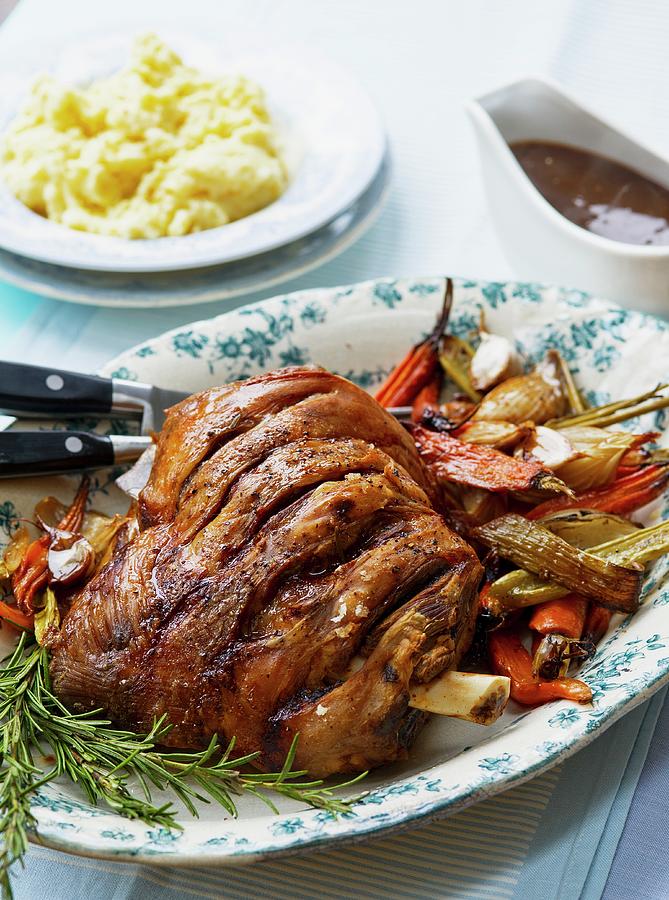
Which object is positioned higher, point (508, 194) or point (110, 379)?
point (508, 194)

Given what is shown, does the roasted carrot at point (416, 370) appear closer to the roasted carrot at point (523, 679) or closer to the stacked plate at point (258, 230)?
the stacked plate at point (258, 230)

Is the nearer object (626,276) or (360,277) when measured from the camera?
(626,276)

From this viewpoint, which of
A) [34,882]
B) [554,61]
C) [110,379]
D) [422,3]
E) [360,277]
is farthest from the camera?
[422,3]

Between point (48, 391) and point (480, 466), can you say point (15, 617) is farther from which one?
point (480, 466)

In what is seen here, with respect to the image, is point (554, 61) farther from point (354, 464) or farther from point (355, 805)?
point (355, 805)

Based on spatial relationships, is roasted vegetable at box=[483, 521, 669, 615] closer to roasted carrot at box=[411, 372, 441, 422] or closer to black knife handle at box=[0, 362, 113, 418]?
roasted carrot at box=[411, 372, 441, 422]

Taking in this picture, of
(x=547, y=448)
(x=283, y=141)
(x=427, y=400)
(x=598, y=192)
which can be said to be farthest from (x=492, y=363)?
(x=283, y=141)

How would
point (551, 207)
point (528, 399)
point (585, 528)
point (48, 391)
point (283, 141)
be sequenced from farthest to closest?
point (283, 141), point (551, 207), point (528, 399), point (48, 391), point (585, 528)

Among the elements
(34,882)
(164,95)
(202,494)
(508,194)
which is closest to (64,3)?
(164,95)
